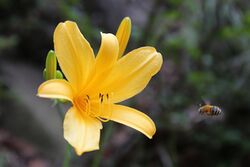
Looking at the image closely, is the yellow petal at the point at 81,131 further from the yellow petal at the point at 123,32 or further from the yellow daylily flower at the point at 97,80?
the yellow petal at the point at 123,32

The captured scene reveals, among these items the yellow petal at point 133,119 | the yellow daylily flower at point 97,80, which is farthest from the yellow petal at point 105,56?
the yellow petal at point 133,119

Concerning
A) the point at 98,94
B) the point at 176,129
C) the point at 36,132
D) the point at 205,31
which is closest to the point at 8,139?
the point at 36,132

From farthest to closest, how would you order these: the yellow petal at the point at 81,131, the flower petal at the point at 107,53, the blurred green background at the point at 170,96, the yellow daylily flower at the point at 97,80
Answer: the blurred green background at the point at 170,96, the flower petal at the point at 107,53, the yellow daylily flower at the point at 97,80, the yellow petal at the point at 81,131

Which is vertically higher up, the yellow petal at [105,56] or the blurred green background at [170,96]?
the blurred green background at [170,96]

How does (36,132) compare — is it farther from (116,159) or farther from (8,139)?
(116,159)

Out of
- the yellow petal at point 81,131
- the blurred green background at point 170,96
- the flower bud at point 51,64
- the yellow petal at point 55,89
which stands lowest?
the yellow petal at point 81,131

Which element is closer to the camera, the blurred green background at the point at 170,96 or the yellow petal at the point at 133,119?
the yellow petal at the point at 133,119

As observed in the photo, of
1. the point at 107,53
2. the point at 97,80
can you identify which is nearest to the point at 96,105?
the point at 97,80
